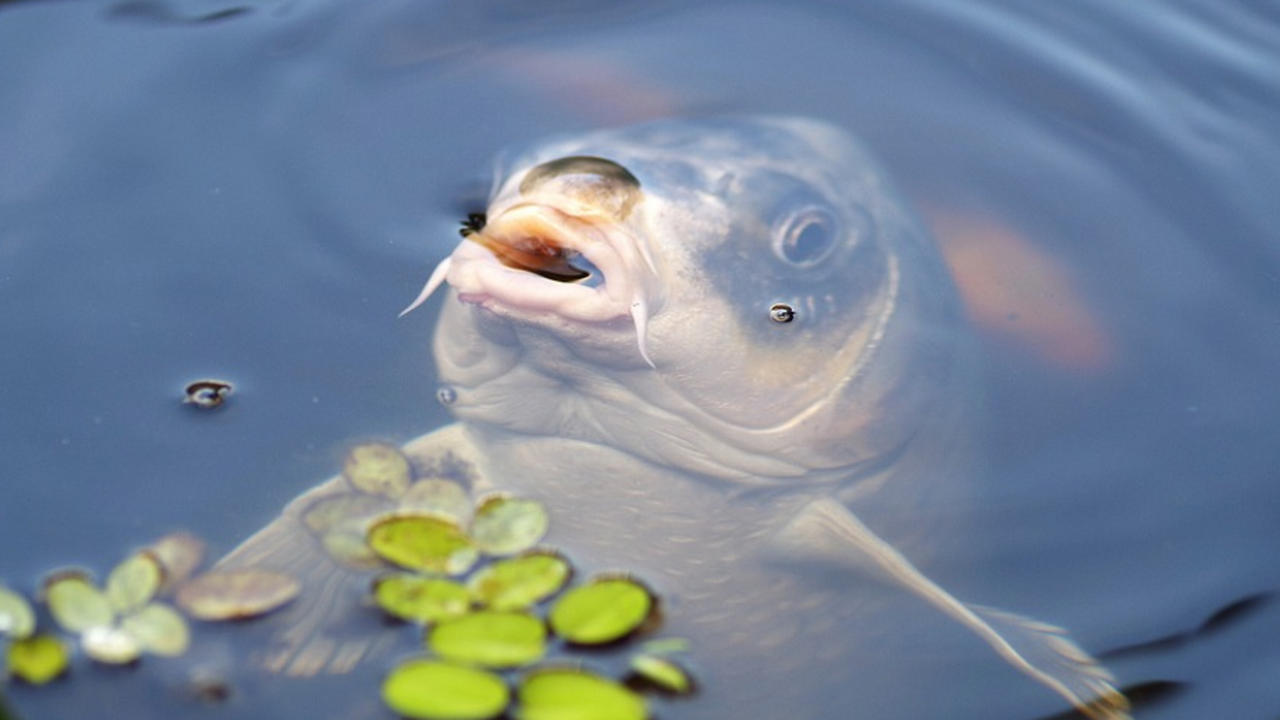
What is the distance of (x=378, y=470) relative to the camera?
106 inches

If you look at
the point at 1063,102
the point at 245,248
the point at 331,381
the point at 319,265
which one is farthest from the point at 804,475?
the point at 1063,102

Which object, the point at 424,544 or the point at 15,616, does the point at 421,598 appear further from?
the point at 15,616

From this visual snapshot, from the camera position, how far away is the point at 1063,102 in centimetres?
414

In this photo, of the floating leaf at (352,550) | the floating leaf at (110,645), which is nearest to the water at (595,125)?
the floating leaf at (110,645)

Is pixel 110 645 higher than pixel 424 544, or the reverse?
pixel 424 544

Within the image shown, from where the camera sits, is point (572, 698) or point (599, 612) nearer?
point (572, 698)

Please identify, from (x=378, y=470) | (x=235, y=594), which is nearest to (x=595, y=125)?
(x=378, y=470)

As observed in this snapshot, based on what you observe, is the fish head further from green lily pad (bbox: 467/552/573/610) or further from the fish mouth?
green lily pad (bbox: 467/552/573/610)

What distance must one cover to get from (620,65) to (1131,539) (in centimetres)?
211

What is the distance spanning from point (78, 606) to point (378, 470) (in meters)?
0.62

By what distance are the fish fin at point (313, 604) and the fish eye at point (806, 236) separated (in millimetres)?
1138

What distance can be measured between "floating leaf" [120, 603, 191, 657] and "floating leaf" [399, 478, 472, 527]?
482mm

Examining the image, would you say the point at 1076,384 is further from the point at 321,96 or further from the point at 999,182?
the point at 321,96

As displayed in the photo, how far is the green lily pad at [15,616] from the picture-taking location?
7.61 feet
